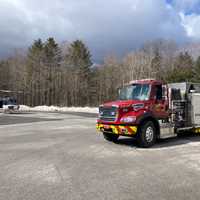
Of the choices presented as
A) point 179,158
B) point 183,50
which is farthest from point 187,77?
point 179,158

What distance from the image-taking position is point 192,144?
1073 cm

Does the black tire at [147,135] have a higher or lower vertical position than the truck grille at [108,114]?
lower

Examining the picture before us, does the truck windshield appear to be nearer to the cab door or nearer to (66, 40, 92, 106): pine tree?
the cab door

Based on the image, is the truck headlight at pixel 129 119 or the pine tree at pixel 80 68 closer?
the truck headlight at pixel 129 119

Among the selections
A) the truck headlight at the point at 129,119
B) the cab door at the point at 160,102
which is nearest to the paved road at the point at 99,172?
the truck headlight at the point at 129,119

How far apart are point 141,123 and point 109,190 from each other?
16.4 ft

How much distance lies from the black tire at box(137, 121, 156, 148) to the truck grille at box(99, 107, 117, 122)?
1128 mm

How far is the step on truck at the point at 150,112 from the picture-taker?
32.9 feet

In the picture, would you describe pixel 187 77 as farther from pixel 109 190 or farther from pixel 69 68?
pixel 109 190

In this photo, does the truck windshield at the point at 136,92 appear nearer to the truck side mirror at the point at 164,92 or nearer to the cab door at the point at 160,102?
the cab door at the point at 160,102

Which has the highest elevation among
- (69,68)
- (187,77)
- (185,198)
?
(69,68)

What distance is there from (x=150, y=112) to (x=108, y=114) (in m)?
1.62

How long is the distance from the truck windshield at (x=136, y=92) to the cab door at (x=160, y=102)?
16.5 inches

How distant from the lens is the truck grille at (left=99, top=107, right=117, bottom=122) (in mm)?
10188
